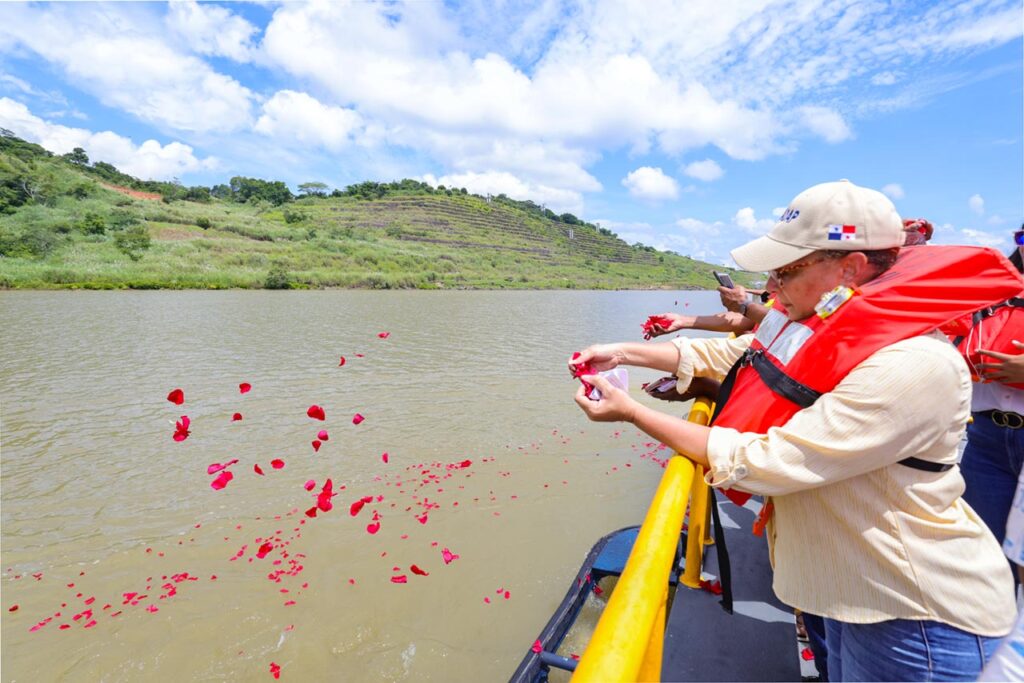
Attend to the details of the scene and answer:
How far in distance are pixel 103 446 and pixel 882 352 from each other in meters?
8.10

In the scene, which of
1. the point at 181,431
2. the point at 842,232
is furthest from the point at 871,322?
the point at 181,431

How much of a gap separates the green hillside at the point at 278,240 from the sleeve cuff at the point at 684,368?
3177 centimetres

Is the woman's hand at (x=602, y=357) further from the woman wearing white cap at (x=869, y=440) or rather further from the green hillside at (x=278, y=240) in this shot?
the green hillside at (x=278, y=240)

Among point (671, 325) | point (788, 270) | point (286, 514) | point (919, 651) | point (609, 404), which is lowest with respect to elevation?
point (286, 514)

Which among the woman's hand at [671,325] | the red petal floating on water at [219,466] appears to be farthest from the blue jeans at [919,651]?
the red petal floating on water at [219,466]

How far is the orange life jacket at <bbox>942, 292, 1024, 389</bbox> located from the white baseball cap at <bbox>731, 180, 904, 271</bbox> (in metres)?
1.35

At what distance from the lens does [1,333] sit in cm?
1263

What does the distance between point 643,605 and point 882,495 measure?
0.57 m

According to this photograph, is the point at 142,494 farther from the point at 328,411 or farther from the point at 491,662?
the point at 491,662

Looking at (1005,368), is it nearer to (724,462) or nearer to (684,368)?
(684,368)

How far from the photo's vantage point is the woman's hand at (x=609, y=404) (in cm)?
127

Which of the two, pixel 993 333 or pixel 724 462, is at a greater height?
pixel 993 333

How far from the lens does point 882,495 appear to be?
106 centimetres

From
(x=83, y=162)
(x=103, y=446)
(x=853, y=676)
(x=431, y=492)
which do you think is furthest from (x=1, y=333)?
(x=83, y=162)
